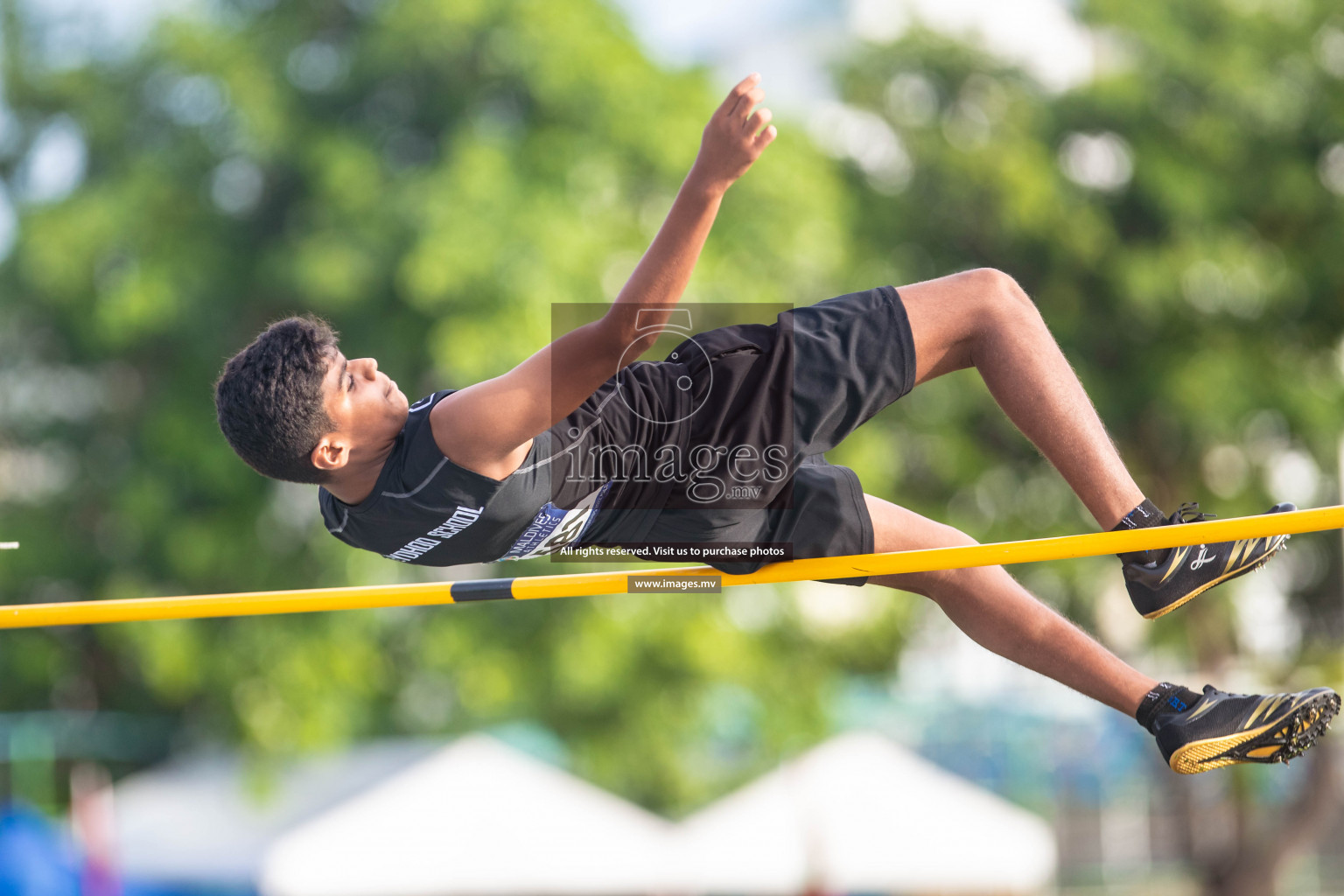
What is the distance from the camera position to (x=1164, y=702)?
161 inches

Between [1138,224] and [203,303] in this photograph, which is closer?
[203,303]

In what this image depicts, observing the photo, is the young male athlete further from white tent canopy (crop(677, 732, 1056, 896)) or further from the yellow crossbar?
white tent canopy (crop(677, 732, 1056, 896))

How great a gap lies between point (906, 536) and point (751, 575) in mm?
521

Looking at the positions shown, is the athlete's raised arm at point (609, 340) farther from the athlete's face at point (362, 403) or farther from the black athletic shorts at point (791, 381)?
the black athletic shorts at point (791, 381)

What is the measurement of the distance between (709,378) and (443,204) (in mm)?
8228

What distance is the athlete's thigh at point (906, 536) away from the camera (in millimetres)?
4332

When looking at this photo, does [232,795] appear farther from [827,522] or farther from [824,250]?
[827,522]

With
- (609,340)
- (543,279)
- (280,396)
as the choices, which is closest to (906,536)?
(609,340)

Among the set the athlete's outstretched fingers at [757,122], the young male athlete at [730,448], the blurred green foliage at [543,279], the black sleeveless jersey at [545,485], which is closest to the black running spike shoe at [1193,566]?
the young male athlete at [730,448]

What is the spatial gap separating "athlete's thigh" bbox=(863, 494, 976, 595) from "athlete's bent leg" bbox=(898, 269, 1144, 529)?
0.46 metres

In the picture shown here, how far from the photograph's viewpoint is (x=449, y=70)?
506 inches

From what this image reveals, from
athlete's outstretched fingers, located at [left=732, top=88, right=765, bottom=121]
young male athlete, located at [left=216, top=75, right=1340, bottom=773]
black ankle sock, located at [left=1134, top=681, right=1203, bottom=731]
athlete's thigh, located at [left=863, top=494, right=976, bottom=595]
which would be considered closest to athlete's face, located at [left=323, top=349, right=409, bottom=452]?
young male athlete, located at [left=216, top=75, right=1340, bottom=773]

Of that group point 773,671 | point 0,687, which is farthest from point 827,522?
point 0,687

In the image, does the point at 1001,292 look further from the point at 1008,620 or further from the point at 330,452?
the point at 330,452
